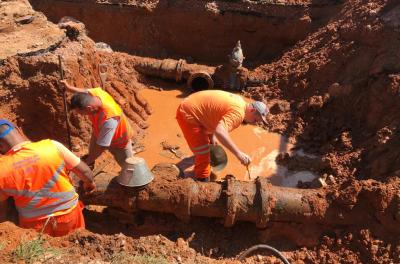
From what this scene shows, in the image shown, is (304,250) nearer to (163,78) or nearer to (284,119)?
(284,119)

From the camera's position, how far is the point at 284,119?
820cm

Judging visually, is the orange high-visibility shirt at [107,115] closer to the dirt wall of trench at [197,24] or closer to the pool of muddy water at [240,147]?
the pool of muddy water at [240,147]

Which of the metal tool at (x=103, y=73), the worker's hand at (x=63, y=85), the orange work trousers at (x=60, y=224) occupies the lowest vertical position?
the orange work trousers at (x=60, y=224)

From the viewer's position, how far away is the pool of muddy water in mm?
6859

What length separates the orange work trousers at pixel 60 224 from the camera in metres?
4.25

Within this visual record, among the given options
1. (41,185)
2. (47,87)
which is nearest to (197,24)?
(47,87)

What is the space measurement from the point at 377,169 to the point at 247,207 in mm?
2332

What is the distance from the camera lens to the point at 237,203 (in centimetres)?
488

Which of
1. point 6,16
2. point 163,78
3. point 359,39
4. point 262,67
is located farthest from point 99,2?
point 359,39

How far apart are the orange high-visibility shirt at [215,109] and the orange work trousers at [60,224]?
6.45 feet

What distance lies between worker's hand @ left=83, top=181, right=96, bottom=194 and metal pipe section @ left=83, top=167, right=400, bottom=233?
0.08 metres

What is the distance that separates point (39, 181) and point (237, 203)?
2.30m

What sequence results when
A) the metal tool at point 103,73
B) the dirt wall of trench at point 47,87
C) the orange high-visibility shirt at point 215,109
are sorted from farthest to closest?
the metal tool at point 103,73 < the dirt wall of trench at point 47,87 < the orange high-visibility shirt at point 215,109

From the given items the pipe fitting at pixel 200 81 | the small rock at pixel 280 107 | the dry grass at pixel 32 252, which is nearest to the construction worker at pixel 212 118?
the dry grass at pixel 32 252
